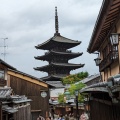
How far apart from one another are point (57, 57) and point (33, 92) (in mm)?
32080

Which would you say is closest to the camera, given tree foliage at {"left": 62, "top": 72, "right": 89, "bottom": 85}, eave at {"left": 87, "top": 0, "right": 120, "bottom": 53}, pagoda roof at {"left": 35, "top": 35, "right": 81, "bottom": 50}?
eave at {"left": 87, "top": 0, "right": 120, "bottom": 53}

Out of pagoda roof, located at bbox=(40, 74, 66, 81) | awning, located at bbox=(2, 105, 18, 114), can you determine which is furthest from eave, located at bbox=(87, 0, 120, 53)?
pagoda roof, located at bbox=(40, 74, 66, 81)

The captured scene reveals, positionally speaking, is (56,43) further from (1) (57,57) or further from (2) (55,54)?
(1) (57,57)

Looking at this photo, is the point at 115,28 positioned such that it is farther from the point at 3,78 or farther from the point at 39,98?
the point at 39,98

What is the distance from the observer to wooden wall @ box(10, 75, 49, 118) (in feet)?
96.3

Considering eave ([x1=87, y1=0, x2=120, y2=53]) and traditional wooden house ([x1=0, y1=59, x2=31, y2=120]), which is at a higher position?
eave ([x1=87, y1=0, x2=120, y2=53])

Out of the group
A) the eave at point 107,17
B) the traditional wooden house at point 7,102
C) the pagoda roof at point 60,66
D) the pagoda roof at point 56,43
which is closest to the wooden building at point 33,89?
the traditional wooden house at point 7,102

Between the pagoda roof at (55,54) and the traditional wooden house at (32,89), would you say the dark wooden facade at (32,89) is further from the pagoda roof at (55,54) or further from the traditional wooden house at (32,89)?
the pagoda roof at (55,54)

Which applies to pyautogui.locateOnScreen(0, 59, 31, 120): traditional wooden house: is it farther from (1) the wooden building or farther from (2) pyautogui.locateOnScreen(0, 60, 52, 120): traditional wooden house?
(1) the wooden building

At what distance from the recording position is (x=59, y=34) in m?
67.6

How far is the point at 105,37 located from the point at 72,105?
24.6 meters

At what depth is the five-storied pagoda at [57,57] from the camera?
61.5 meters

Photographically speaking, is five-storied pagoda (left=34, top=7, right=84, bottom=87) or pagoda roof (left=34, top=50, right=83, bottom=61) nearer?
pagoda roof (left=34, top=50, right=83, bottom=61)

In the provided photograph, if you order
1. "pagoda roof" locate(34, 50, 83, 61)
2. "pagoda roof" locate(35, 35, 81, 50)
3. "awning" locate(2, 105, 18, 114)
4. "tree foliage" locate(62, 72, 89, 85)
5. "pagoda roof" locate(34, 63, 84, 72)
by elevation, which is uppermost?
"pagoda roof" locate(35, 35, 81, 50)
